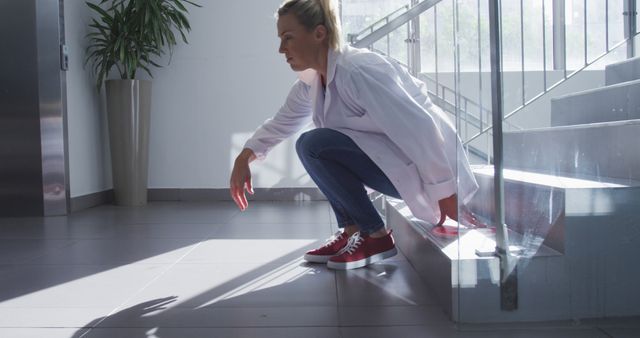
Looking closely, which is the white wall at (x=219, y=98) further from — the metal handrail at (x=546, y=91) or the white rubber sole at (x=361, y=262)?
the metal handrail at (x=546, y=91)

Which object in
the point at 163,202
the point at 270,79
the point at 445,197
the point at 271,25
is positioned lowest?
the point at 163,202

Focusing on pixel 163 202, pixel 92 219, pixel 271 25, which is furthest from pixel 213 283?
pixel 271 25

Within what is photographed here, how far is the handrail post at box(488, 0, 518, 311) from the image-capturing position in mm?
1154

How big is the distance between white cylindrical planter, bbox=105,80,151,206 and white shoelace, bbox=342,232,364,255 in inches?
94.1

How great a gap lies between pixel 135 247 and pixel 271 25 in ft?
7.69

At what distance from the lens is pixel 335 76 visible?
166 cm

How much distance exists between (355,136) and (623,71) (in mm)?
714

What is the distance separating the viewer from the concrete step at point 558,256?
1094 millimetres

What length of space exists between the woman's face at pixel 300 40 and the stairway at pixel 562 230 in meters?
0.68

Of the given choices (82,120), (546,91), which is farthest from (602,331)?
(82,120)

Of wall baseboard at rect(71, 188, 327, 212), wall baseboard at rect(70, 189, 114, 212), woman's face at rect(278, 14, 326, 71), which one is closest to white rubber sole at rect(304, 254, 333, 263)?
woman's face at rect(278, 14, 326, 71)

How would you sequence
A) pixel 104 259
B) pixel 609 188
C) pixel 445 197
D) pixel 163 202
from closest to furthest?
pixel 609 188 → pixel 445 197 → pixel 104 259 → pixel 163 202

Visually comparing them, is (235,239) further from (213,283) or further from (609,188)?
(609,188)

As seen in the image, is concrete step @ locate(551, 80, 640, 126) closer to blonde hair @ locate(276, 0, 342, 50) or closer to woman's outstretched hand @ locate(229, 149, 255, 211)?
blonde hair @ locate(276, 0, 342, 50)
